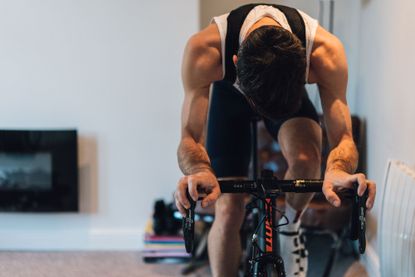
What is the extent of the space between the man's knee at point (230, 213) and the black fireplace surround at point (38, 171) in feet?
3.61

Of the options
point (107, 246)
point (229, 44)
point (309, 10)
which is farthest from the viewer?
point (107, 246)

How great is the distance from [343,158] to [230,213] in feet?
1.73

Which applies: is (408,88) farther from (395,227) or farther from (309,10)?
(309,10)

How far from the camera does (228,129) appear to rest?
5.95ft

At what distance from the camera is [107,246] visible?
269cm

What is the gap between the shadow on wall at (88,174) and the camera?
2621 millimetres

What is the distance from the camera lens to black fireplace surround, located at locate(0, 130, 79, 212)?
2559mm

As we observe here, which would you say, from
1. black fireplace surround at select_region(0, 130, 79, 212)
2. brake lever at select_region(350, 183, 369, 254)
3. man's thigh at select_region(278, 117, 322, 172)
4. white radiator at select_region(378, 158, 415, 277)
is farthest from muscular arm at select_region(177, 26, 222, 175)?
black fireplace surround at select_region(0, 130, 79, 212)

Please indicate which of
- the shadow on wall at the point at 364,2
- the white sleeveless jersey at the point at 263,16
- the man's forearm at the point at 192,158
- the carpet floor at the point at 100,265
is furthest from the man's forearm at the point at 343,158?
the shadow on wall at the point at 364,2

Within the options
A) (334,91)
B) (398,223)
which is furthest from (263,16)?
(398,223)

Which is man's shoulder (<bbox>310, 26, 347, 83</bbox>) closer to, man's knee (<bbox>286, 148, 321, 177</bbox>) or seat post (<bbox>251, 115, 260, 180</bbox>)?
man's knee (<bbox>286, 148, 321, 177</bbox>)

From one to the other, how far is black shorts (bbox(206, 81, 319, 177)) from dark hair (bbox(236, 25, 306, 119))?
51 cm

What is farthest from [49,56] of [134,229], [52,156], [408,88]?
[408,88]

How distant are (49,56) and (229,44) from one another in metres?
1.41
